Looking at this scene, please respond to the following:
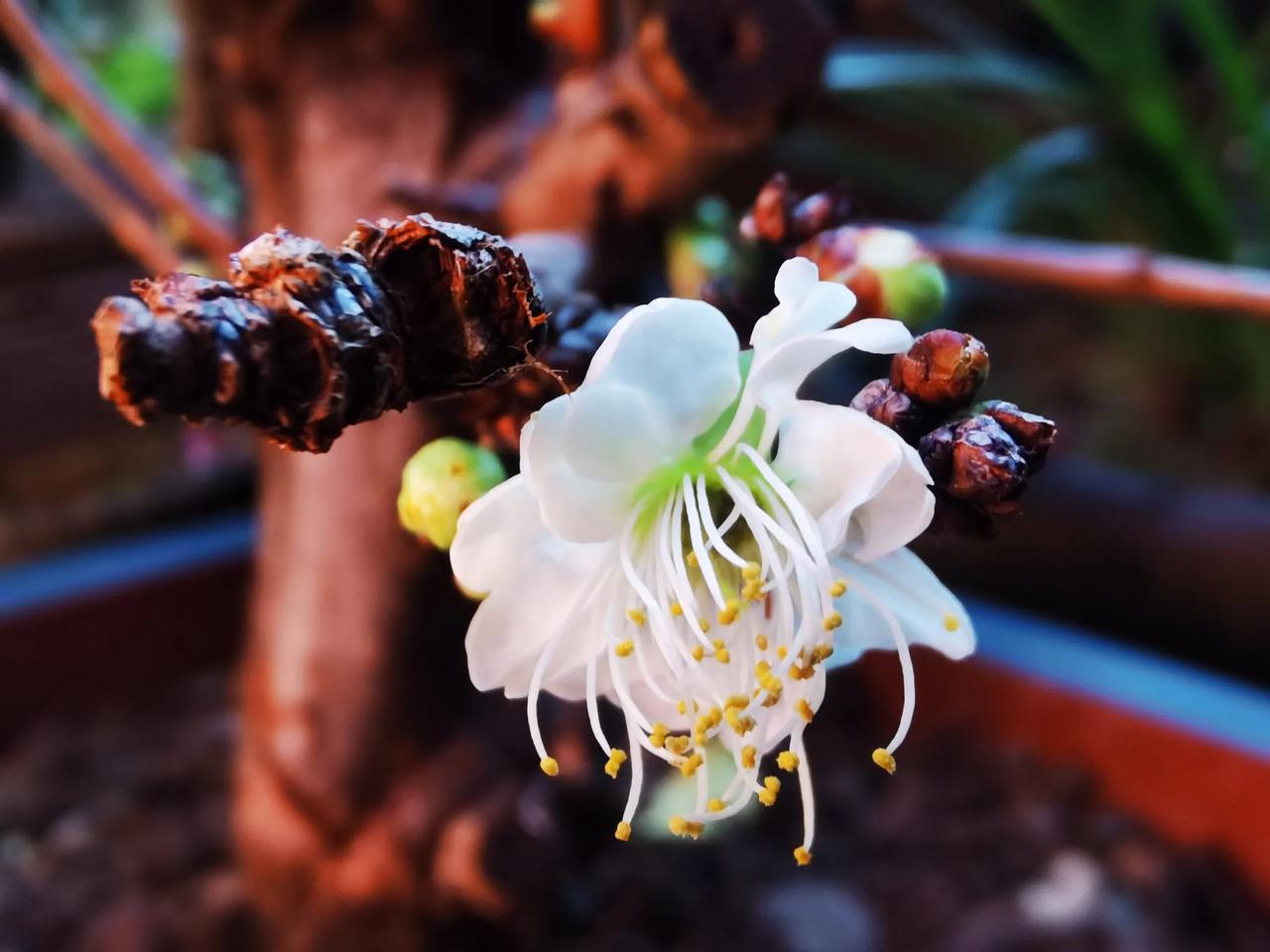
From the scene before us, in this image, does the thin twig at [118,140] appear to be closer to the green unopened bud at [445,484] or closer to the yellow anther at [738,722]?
the green unopened bud at [445,484]

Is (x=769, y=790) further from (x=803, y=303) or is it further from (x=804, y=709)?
(x=803, y=303)

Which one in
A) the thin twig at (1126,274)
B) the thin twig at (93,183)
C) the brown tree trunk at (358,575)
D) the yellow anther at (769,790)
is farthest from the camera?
the thin twig at (93,183)

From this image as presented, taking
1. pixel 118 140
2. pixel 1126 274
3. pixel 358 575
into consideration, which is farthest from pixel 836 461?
pixel 118 140

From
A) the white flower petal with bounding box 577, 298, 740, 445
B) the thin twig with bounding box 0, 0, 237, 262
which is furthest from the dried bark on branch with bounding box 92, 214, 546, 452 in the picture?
the thin twig with bounding box 0, 0, 237, 262

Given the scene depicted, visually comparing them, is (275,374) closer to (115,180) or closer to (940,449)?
(940,449)

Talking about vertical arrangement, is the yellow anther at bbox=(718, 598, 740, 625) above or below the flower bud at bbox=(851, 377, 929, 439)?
below

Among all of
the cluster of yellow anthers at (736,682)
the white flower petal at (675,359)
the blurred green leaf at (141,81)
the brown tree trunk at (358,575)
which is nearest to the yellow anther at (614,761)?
the cluster of yellow anthers at (736,682)

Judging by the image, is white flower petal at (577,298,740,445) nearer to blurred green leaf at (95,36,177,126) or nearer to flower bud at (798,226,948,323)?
flower bud at (798,226,948,323)
